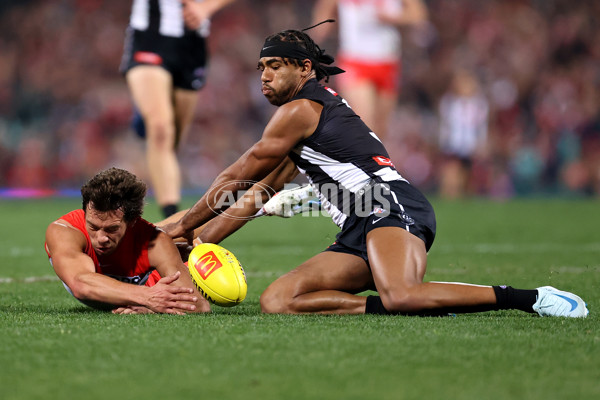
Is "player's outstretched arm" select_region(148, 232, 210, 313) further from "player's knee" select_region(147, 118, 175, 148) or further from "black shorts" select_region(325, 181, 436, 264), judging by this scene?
"player's knee" select_region(147, 118, 175, 148)

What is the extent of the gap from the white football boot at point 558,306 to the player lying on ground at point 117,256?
165cm

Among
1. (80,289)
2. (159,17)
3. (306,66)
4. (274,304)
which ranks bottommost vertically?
(274,304)

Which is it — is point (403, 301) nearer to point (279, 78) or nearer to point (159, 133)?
point (279, 78)

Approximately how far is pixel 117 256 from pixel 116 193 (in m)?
0.45

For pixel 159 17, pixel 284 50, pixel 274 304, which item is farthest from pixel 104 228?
pixel 159 17

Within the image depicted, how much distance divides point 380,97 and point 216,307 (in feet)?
18.2

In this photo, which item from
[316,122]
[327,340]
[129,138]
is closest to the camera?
[327,340]

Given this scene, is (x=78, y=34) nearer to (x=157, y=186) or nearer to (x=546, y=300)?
(x=157, y=186)

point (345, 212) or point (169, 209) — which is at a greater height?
point (345, 212)

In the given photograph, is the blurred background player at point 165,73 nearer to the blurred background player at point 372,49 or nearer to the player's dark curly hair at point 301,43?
the blurred background player at point 372,49

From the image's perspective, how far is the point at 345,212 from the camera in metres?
4.64

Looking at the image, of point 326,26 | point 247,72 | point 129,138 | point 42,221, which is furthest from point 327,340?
point 247,72

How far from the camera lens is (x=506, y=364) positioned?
291cm

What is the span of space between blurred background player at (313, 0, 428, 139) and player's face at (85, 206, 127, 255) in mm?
5364
